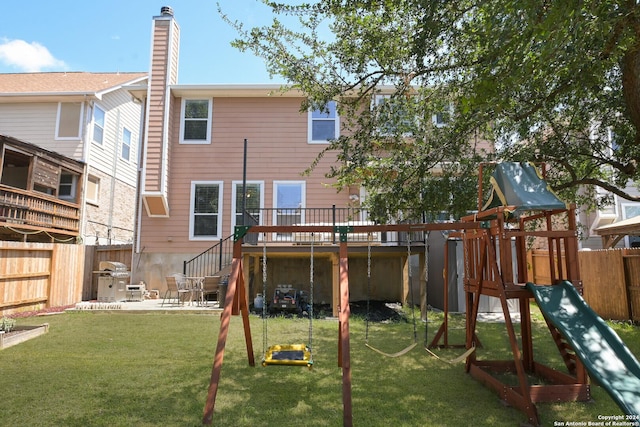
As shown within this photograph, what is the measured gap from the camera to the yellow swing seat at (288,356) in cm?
470

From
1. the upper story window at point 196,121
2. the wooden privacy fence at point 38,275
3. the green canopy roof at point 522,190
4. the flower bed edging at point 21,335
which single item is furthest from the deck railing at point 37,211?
the green canopy roof at point 522,190

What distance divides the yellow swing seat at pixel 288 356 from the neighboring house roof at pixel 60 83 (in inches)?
519

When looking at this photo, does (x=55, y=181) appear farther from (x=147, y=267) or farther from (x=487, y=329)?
(x=487, y=329)

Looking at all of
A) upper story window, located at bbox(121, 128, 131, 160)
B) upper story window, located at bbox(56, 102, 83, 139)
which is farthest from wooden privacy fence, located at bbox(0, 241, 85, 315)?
upper story window, located at bbox(121, 128, 131, 160)

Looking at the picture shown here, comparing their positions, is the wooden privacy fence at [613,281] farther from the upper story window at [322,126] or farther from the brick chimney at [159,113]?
the brick chimney at [159,113]

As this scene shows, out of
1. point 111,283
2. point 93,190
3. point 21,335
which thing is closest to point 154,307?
point 111,283

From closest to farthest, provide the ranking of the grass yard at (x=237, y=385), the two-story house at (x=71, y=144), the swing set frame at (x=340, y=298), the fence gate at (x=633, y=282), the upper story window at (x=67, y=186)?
1. the swing set frame at (x=340, y=298)
2. the grass yard at (x=237, y=385)
3. the fence gate at (x=633, y=282)
4. the two-story house at (x=71, y=144)
5. the upper story window at (x=67, y=186)

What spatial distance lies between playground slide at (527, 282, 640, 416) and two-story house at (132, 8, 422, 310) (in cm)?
787

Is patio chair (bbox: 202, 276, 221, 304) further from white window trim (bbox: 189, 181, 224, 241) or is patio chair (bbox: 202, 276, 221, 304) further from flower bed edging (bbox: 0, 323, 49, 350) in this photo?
flower bed edging (bbox: 0, 323, 49, 350)

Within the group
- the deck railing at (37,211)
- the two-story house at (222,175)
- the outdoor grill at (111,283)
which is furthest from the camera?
the two-story house at (222,175)

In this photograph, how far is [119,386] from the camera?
4.48m

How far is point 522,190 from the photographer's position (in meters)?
4.53

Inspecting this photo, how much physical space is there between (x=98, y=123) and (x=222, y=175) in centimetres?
623

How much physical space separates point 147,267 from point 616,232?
1347cm
